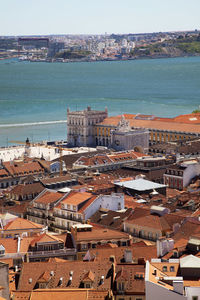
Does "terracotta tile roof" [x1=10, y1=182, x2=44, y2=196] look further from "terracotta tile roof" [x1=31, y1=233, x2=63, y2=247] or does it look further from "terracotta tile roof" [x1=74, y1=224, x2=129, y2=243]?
"terracotta tile roof" [x1=31, y1=233, x2=63, y2=247]

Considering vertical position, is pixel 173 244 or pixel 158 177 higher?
pixel 173 244

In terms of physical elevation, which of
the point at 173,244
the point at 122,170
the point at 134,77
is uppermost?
the point at 173,244

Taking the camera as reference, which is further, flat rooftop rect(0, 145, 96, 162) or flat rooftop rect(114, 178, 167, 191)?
flat rooftop rect(0, 145, 96, 162)

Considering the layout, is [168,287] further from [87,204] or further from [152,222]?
[87,204]

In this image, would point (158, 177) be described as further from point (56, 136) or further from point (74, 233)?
point (56, 136)

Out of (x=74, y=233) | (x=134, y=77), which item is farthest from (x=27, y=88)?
(x=74, y=233)

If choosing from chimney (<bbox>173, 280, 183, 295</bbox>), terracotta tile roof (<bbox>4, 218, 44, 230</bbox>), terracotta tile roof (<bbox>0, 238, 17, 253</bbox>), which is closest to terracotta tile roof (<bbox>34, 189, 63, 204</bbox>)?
terracotta tile roof (<bbox>4, 218, 44, 230</bbox>)
